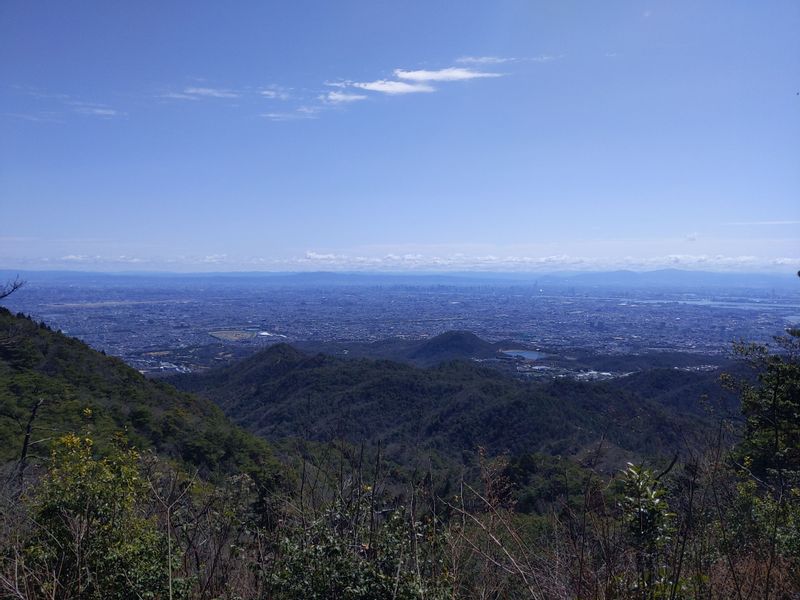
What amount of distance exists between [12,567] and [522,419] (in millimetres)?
29140

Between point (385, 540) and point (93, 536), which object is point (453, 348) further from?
point (385, 540)

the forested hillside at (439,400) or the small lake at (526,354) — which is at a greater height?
the forested hillside at (439,400)

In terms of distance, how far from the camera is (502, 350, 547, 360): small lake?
60219 millimetres

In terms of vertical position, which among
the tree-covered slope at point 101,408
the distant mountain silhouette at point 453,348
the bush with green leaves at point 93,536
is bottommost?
the distant mountain silhouette at point 453,348

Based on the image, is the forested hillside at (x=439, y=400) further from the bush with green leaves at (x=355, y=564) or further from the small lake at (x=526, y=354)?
the bush with green leaves at (x=355, y=564)

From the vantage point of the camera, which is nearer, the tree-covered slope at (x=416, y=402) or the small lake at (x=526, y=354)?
the tree-covered slope at (x=416, y=402)

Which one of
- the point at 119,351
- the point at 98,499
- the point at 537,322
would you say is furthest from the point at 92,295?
the point at 98,499

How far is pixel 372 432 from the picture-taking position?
30844 mm

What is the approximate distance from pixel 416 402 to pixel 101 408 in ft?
70.0

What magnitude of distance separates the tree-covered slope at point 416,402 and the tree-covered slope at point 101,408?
4.89 metres

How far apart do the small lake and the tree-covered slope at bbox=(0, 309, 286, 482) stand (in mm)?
41474

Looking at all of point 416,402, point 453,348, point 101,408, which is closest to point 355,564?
point 101,408

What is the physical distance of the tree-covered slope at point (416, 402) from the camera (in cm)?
2867

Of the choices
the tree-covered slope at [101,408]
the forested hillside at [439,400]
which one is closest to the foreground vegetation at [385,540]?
the tree-covered slope at [101,408]
